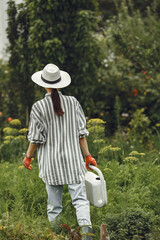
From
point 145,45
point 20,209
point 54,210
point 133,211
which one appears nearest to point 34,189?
point 20,209

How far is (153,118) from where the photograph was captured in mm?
7016

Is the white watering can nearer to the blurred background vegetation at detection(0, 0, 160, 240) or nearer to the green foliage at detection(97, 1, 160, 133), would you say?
the blurred background vegetation at detection(0, 0, 160, 240)

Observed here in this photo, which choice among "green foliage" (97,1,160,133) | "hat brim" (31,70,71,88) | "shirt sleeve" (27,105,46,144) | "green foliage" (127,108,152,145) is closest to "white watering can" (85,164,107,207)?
"shirt sleeve" (27,105,46,144)

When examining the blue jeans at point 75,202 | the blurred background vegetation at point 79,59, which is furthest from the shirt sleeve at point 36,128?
the blurred background vegetation at point 79,59

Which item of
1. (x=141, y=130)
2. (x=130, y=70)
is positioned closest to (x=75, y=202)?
(x=141, y=130)

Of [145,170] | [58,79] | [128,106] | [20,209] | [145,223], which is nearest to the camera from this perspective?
[145,223]

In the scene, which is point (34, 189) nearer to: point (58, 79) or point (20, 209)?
point (20, 209)

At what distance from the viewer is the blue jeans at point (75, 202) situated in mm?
3229

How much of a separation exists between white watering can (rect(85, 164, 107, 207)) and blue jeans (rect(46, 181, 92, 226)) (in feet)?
0.20

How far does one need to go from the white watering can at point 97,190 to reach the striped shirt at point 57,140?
0.10m

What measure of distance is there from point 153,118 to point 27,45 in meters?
2.47

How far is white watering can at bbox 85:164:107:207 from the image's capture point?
3191 mm

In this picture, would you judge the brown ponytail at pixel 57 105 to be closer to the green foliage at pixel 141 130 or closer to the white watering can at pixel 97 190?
the white watering can at pixel 97 190

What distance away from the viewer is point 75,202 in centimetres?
329
